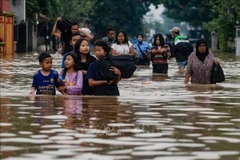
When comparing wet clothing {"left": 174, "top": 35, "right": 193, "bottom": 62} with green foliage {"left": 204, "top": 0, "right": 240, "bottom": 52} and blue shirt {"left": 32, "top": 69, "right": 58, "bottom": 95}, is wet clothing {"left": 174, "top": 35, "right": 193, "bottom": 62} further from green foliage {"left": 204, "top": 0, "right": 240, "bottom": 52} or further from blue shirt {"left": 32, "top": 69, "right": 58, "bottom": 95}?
green foliage {"left": 204, "top": 0, "right": 240, "bottom": 52}

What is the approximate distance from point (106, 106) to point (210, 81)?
6.66 meters

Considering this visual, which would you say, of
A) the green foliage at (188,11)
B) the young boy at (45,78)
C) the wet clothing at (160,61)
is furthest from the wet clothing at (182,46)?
the green foliage at (188,11)

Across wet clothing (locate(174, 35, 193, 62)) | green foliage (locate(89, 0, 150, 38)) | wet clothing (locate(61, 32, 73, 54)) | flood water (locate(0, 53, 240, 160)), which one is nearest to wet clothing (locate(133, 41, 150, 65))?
wet clothing (locate(174, 35, 193, 62))

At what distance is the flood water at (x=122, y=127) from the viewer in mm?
8555

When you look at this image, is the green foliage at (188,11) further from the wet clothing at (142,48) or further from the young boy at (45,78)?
the young boy at (45,78)

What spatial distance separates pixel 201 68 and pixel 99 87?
5288mm

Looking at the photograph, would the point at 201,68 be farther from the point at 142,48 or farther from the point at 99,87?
the point at 142,48

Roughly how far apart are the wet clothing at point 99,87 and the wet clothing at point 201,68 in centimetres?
492

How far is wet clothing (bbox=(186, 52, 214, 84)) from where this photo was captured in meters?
19.8

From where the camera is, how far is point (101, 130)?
34.0ft

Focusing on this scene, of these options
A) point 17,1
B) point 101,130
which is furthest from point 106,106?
point 17,1

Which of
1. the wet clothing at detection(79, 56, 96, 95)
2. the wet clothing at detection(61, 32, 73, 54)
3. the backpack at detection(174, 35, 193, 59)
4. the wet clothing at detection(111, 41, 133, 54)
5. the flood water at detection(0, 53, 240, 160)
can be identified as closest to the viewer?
the flood water at detection(0, 53, 240, 160)

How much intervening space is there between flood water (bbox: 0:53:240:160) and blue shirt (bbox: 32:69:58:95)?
132mm

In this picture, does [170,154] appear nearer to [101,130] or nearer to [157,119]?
[101,130]
